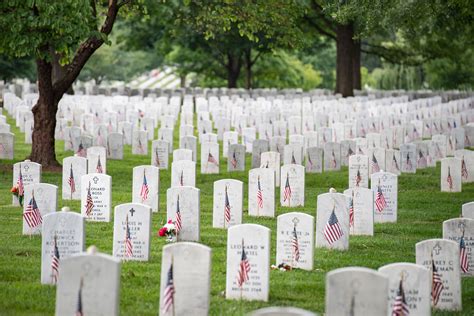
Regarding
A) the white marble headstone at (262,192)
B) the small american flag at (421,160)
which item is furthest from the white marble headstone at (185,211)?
the small american flag at (421,160)

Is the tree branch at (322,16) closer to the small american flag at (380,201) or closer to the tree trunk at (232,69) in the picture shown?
the tree trunk at (232,69)

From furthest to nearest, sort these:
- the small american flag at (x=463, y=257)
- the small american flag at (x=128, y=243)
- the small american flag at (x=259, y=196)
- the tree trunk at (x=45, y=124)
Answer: the tree trunk at (x=45, y=124) → the small american flag at (x=259, y=196) → the small american flag at (x=128, y=243) → the small american flag at (x=463, y=257)

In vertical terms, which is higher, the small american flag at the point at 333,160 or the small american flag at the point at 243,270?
the small american flag at the point at 333,160

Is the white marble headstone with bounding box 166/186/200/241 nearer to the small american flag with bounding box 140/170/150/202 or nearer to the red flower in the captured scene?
the red flower

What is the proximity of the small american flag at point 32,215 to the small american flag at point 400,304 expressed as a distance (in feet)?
21.4

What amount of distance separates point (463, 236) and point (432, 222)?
17.2 feet

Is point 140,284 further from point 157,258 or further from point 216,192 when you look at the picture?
point 216,192

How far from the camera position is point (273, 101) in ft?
131

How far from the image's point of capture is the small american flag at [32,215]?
51.5 ft

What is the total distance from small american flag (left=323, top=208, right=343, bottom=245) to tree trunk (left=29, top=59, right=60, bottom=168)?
988 centimetres

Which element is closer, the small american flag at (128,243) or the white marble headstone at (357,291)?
the white marble headstone at (357,291)

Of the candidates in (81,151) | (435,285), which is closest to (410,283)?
(435,285)

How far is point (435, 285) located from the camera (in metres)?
12.0

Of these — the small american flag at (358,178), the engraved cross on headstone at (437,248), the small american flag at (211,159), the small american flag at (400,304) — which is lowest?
the small american flag at (400,304)
